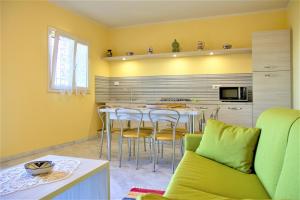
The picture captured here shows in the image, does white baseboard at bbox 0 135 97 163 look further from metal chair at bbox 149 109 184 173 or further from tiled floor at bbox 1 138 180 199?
metal chair at bbox 149 109 184 173

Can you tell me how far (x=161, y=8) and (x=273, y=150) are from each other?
13.1 feet

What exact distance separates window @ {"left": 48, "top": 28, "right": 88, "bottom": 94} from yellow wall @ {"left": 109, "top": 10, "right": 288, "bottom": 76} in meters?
1.17

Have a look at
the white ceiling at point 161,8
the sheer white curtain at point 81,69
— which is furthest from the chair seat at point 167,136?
the white ceiling at point 161,8

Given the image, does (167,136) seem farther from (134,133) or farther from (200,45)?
(200,45)

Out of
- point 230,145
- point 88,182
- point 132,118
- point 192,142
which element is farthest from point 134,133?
point 230,145

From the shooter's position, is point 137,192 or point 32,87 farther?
point 32,87

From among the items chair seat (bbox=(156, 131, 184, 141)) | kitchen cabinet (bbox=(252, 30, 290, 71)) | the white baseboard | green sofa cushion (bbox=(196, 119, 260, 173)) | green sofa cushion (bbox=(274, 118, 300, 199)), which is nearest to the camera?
green sofa cushion (bbox=(274, 118, 300, 199))

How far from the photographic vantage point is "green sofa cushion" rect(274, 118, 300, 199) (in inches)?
41.2

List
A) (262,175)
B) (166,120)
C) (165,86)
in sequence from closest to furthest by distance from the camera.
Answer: (262,175), (166,120), (165,86)

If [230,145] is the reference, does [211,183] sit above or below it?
below

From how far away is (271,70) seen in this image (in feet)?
14.4

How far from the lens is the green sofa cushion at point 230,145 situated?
1859 millimetres

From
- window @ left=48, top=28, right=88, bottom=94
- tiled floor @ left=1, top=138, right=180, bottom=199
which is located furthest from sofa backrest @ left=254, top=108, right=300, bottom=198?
window @ left=48, top=28, right=88, bottom=94

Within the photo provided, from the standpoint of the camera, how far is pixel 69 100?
4.77 m
